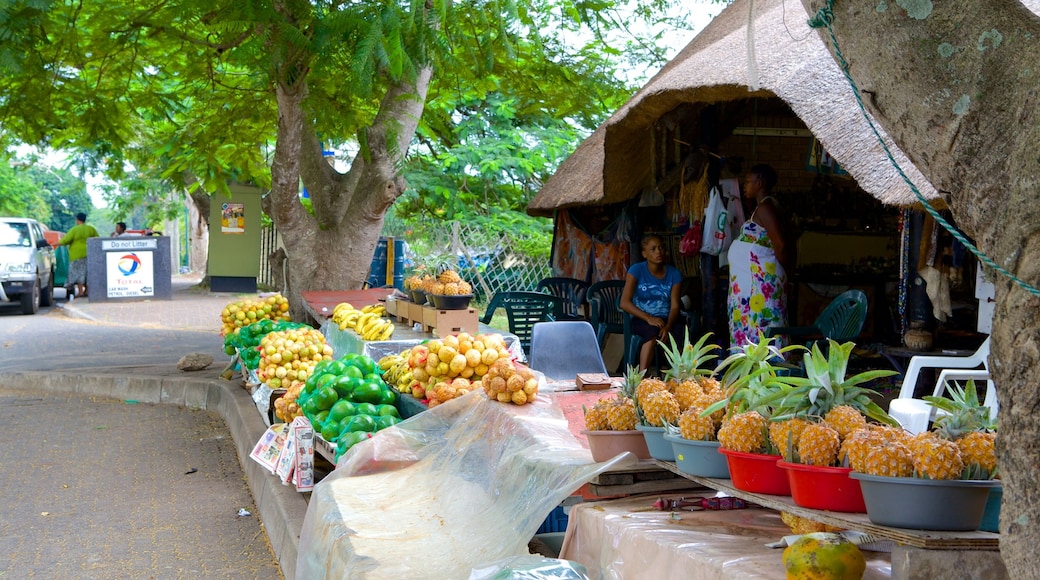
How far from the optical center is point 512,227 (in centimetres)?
2019

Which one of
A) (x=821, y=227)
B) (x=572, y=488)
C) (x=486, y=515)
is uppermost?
(x=821, y=227)

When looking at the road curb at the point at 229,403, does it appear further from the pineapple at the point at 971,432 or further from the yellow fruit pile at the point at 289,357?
the pineapple at the point at 971,432

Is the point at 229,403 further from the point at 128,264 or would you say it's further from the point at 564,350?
the point at 128,264

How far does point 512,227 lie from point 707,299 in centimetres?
1049

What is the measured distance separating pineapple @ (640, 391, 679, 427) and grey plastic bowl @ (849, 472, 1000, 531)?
1054mm

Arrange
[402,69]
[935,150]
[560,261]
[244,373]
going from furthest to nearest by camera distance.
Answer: [560,261] → [244,373] → [402,69] → [935,150]

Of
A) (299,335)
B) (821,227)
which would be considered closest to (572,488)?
(299,335)

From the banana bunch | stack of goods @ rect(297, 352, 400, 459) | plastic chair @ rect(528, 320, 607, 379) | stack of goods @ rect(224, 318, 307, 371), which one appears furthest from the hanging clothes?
stack of goods @ rect(297, 352, 400, 459)

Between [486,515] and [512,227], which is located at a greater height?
[512,227]

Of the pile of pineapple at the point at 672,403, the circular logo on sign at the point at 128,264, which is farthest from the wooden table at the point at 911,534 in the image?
the circular logo on sign at the point at 128,264

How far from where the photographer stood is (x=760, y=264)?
7840 millimetres

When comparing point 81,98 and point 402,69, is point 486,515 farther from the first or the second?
point 81,98

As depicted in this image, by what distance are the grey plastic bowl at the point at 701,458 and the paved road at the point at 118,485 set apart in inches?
129

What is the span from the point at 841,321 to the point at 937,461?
5.19 m
